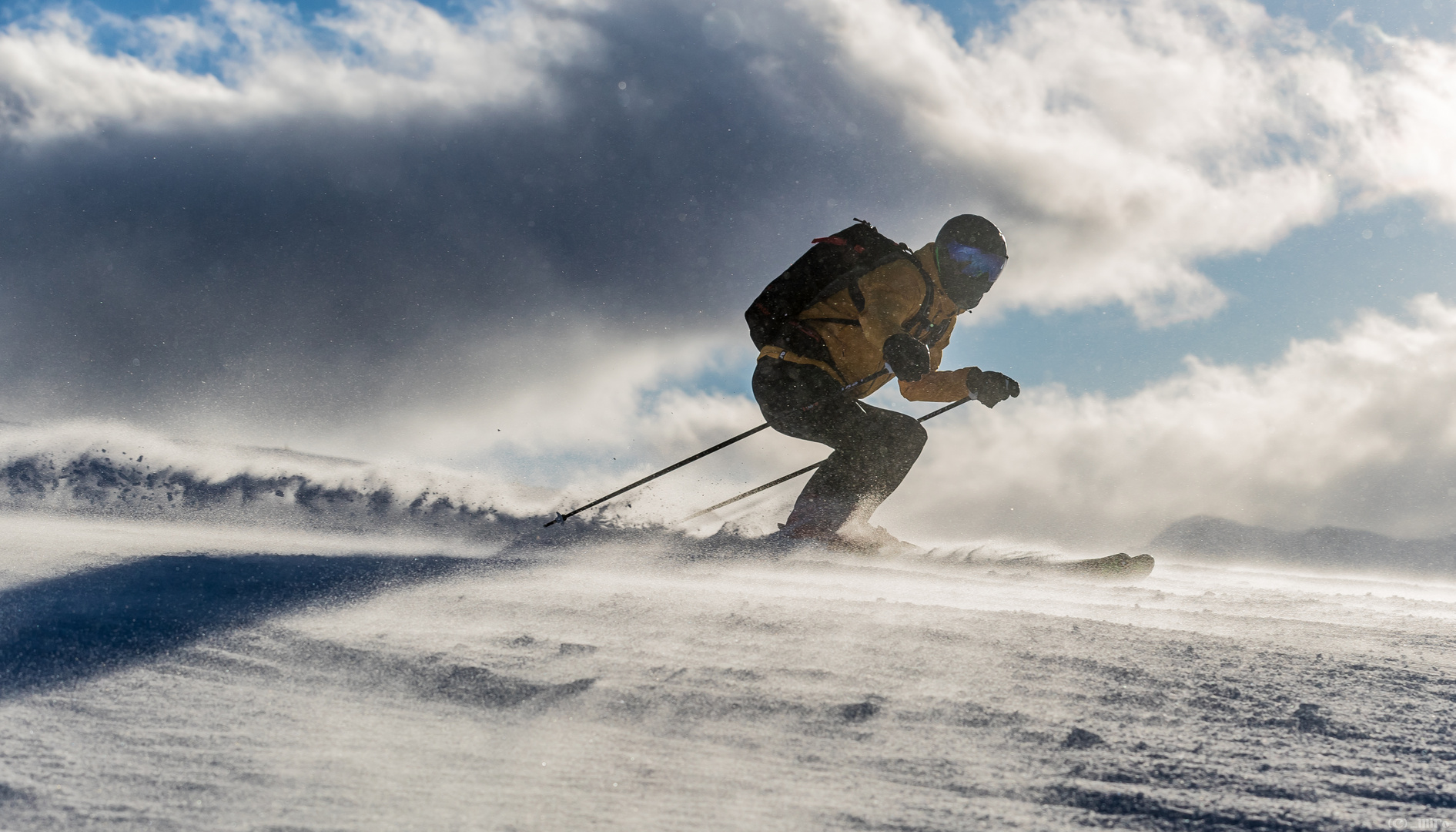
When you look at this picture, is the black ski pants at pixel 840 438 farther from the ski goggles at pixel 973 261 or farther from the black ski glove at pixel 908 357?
the ski goggles at pixel 973 261

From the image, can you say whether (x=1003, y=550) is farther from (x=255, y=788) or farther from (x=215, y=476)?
(x=215, y=476)

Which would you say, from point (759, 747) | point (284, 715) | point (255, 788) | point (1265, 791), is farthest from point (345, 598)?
point (1265, 791)

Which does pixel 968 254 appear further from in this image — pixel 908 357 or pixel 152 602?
pixel 152 602

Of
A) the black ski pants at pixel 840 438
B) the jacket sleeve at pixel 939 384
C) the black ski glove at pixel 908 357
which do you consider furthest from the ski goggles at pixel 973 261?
the black ski pants at pixel 840 438

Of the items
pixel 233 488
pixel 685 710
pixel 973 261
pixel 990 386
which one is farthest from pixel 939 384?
pixel 233 488

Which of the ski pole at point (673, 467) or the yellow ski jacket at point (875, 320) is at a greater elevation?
the yellow ski jacket at point (875, 320)

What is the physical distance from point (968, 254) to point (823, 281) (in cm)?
95

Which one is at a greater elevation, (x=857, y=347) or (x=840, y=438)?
(x=857, y=347)

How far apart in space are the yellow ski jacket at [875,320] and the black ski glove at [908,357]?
121 millimetres

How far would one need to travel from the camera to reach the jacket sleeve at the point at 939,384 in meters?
5.29

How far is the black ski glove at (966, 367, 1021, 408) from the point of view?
509 centimetres

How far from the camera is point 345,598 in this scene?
267cm

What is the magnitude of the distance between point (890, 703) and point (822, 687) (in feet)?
0.58

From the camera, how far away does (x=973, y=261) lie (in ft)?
15.6
